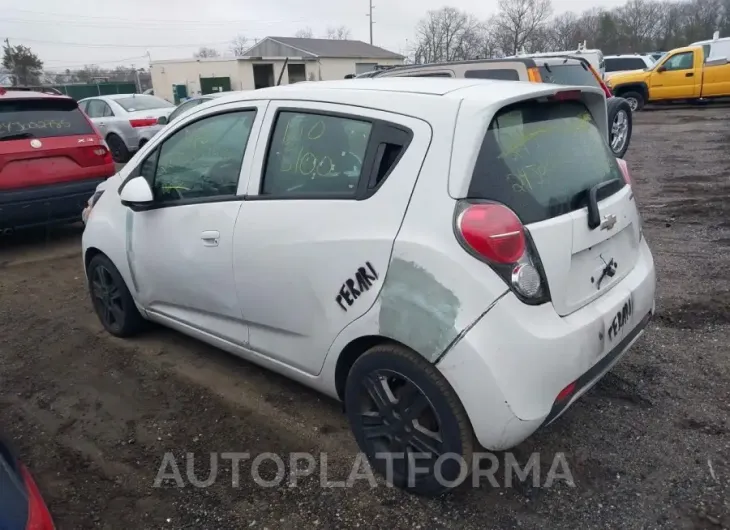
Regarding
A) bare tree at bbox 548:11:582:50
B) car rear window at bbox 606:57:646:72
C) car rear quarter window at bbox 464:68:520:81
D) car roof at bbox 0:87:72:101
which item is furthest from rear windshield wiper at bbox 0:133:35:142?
bare tree at bbox 548:11:582:50

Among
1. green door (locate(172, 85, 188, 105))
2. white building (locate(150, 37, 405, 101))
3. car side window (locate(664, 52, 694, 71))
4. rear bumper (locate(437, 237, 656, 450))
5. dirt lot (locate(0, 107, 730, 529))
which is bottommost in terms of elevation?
dirt lot (locate(0, 107, 730, 529))

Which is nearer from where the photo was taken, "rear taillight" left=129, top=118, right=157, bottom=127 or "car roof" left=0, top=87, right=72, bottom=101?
"car roof" left=0, top=87, right=72, bottom=101

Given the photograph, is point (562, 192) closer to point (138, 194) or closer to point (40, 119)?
point (138, 194)

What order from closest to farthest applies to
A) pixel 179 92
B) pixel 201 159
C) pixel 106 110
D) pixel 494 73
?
pixel 201 159
pixel 494 73
pixel 106 110
pixel 179 92

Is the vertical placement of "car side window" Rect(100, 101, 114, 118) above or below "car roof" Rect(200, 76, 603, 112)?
A: above

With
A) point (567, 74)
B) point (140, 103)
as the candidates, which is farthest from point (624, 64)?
point (140, 103)

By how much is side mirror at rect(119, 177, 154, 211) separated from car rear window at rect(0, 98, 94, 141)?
11.3ft

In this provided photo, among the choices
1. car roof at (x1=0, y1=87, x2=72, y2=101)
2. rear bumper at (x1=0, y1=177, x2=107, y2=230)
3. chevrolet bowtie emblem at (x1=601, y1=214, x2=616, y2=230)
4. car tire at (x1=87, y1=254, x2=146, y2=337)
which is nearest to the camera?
chevrolet bowtie emblem at (x1=601, y1=214, x2=616, y2=230)

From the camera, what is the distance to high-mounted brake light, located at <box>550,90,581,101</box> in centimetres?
251

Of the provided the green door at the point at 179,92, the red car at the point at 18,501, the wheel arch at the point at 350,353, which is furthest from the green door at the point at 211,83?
the red car at the point at 18,501

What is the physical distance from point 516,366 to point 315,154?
132 centimetres

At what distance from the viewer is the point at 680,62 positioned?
1784 centimetres

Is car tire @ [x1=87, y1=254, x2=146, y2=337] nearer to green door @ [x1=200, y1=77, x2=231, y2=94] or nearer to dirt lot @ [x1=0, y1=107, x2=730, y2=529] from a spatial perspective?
dirt lot @ [x1=0, y1=107, x2=730, y2=529]

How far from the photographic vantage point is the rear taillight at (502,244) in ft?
6.78
